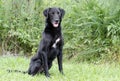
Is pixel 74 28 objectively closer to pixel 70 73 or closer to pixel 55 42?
pixel 70 73

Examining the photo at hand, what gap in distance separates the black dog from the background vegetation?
7.46 feet

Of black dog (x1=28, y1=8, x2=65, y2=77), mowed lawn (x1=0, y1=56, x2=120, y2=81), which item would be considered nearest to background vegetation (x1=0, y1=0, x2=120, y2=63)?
mowed lawn (x1=0, y1=56, x2=120, y2=81)

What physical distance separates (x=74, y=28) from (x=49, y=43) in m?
3.17

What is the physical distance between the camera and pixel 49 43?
5926 millimetres

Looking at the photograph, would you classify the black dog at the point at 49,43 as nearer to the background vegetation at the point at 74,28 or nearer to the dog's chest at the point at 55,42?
the dog's chest at the point at 55,42

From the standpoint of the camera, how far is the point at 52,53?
19.7 feet

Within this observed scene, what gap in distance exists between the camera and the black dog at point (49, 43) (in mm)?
5918

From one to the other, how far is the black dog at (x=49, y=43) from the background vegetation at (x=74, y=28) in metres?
2.27

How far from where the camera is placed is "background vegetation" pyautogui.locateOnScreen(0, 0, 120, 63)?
820 centimetres

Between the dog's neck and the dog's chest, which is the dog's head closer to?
the dog's neck

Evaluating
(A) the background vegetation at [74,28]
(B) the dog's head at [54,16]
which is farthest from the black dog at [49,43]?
(A) the background vegetation at [74,28]

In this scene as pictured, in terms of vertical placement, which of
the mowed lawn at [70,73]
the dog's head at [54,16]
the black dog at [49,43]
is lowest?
the mowed lawn at [70,73]

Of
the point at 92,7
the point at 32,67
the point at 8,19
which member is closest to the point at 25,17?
the point at 8,19

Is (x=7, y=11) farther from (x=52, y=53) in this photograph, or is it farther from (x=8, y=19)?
(x=52, y=53)
